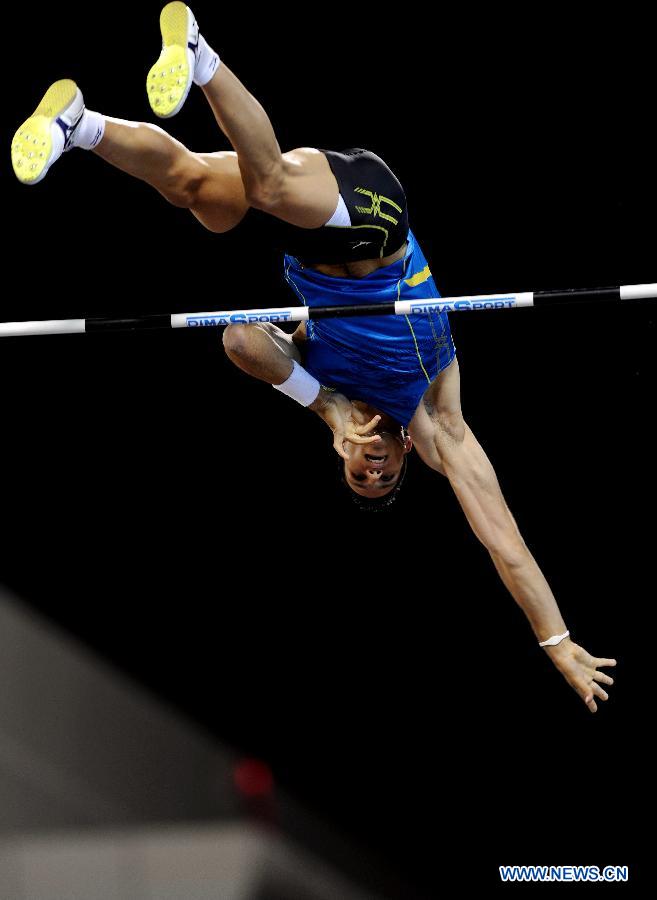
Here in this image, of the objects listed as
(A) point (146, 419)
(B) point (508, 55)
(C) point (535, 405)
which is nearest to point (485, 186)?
(B) point (508, 55)

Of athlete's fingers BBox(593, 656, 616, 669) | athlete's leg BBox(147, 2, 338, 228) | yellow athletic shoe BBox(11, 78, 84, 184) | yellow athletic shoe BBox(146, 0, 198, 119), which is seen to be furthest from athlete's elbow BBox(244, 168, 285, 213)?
athlete's fingers BBox(593, 656, 616, 669)

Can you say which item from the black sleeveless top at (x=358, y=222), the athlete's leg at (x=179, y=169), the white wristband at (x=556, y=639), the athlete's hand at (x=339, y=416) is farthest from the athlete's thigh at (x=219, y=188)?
the white wristband at (x=556, y=639)

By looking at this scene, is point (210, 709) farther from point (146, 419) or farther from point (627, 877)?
point (627, 877)

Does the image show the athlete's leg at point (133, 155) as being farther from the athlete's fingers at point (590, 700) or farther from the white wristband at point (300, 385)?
the athlete's fingers at point (590, 700)

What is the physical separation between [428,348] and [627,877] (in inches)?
83.0

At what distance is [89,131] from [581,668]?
184cm

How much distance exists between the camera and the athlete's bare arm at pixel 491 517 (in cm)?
366

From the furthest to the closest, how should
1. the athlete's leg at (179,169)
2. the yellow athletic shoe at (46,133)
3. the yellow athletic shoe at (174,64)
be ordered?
the athlete's leg at (179,169) < the yellow athletic shoe at (46,133) < the yellow athletic shoe at (174,64)

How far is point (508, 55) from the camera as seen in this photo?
4.41 meters

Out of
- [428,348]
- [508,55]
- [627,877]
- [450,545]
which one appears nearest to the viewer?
[428,348]

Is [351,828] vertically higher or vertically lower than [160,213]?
lower

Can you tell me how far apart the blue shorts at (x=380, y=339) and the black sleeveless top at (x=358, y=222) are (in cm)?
9

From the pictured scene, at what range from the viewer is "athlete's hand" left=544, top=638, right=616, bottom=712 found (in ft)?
11.8

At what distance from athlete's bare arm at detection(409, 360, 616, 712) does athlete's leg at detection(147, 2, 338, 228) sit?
759 millimetres
